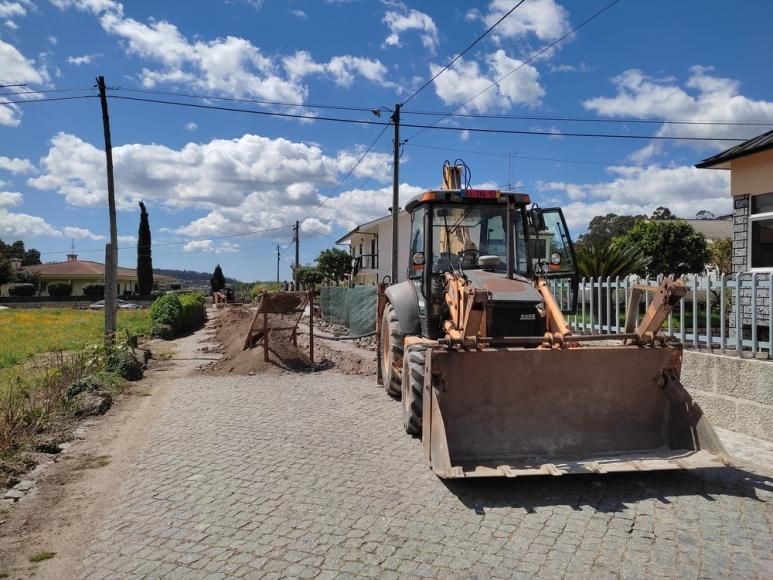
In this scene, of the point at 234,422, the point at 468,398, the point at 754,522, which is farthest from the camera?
the point at 234,422

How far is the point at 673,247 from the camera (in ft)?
93.1

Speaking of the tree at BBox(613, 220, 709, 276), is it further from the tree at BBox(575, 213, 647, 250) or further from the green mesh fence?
the tree at BBox(575, 213, 647, 250)

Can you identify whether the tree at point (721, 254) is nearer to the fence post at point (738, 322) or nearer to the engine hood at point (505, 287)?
the fence post at point (738, 322)

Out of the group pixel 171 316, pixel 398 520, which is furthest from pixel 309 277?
pixel 398 520

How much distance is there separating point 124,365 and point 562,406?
28.7 feet

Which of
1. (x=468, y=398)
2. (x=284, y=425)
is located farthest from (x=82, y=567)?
(x=284, y=425)

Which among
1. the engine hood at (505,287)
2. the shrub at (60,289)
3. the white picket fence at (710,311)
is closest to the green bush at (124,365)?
the engine hood at (505,287)

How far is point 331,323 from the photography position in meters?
23.8

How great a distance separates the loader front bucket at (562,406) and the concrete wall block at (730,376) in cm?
155

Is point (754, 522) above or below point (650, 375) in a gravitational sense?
below

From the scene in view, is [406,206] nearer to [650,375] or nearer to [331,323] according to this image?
[650,375]

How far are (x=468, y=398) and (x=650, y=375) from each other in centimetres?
170

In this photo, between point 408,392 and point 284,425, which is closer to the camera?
point 408,392

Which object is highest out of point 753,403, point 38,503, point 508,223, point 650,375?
point 508,223
